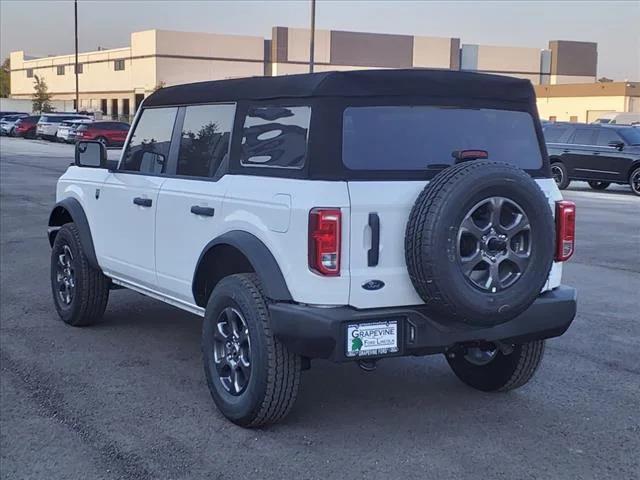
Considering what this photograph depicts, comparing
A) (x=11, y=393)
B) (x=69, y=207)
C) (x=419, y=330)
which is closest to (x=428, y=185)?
(x=419, y=330)

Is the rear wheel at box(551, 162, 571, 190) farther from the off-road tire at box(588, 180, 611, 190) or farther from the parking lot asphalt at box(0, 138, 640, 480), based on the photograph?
the parking lot asphalt at box(0, 138, 640, 480)

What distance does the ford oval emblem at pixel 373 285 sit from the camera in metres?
4.45

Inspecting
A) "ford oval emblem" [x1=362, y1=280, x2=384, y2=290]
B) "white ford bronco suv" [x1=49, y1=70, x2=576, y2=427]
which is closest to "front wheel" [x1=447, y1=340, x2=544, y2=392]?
"white ford bronco suv" [x1=49, y1=70, x2=576, y2=427]

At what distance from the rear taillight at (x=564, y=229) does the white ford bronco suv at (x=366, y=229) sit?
1 centimetres

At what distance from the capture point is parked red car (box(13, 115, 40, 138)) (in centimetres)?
5359

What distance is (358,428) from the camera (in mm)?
4945

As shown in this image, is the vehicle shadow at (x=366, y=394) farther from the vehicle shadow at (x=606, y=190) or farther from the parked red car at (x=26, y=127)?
the parked red car at (x=26, y=127)

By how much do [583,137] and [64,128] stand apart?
32561mm

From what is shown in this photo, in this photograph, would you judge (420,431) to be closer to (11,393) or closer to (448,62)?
(11,393)

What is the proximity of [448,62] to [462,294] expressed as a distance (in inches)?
3376

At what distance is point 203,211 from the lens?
5.25 m

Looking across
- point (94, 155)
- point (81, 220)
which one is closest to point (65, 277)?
point (81, 220)

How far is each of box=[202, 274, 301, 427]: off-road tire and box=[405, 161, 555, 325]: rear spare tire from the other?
2.66 ft

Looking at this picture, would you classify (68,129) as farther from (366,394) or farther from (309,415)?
(309,415)
